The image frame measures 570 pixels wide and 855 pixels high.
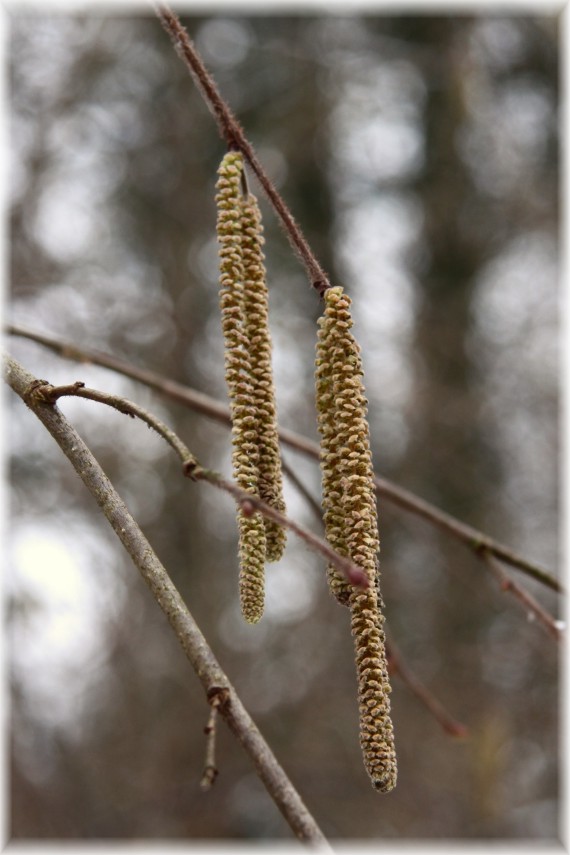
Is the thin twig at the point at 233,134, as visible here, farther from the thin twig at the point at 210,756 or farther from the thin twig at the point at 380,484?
the thin twig at the point at 380,484

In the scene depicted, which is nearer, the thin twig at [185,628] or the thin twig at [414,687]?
the thin twig at [185,628]

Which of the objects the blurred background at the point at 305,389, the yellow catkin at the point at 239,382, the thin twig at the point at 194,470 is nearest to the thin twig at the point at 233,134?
the yellow catkin at the point at 239,382

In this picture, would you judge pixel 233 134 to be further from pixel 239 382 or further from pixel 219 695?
pixel 219 695

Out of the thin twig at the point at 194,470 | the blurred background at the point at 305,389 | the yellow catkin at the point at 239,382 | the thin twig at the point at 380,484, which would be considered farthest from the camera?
the blurred background at the point at 305,389

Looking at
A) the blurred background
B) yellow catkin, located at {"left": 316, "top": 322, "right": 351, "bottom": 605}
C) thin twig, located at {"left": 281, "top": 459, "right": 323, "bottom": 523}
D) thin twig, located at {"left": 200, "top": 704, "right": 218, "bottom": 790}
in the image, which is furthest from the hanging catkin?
the blurred background

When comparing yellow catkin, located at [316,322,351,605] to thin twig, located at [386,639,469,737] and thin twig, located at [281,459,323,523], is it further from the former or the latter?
thin twig, located at [386,639,469,737]

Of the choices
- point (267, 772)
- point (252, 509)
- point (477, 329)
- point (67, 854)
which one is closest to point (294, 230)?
point (252, 509)
